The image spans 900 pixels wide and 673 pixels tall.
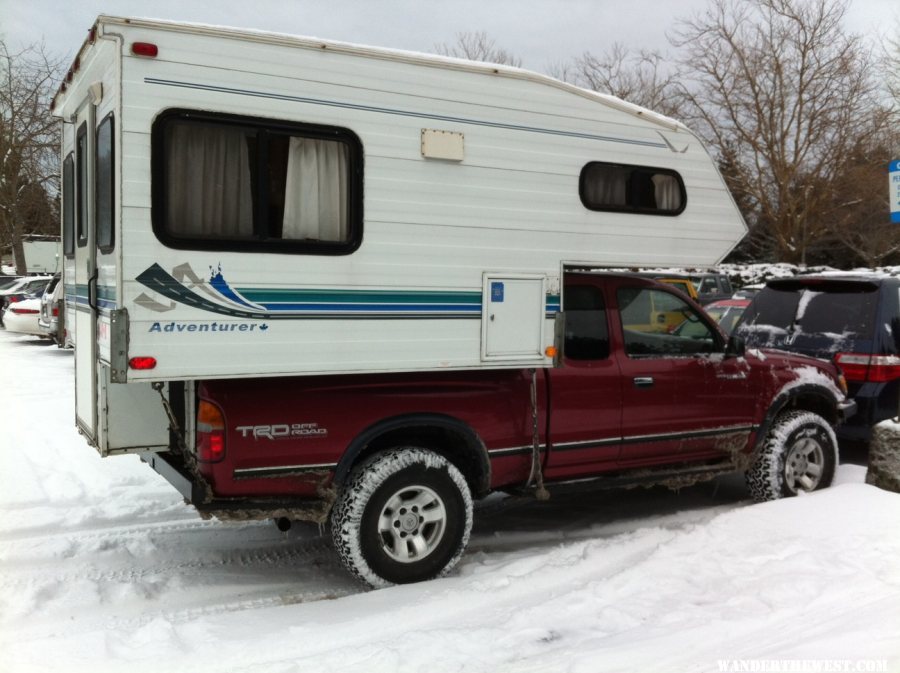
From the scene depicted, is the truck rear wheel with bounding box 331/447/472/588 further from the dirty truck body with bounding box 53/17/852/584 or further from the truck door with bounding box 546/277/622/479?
the truck door with bounding box 546/277/622/479

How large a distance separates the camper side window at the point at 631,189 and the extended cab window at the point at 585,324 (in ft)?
2.08

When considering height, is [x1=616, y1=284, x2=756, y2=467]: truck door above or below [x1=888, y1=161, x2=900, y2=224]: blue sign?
below

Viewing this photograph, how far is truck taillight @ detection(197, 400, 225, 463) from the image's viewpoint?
4.27 metres

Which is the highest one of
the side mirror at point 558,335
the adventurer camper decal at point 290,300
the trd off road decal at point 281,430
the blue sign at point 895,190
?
the blue sign at point 895,190

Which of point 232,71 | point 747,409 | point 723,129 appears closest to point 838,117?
point 723,129

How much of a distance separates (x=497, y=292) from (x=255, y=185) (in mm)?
1534

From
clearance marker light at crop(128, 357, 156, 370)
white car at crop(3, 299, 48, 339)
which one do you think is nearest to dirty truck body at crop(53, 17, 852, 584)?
clearance marker light at crop(128, 357, 156, 370)

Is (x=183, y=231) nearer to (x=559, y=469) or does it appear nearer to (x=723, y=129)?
(x=559, y=469)

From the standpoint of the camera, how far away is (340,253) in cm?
441

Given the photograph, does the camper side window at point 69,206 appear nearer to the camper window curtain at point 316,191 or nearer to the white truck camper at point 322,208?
the white truck camper at point 322,208

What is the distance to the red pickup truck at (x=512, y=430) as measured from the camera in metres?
4.41

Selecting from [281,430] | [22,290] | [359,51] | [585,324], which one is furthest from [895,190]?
[22,290]

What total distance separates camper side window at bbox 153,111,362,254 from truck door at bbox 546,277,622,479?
5.66 feet

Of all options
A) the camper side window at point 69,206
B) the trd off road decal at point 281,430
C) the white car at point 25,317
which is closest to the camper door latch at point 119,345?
the trd off road decal at point 281,430
